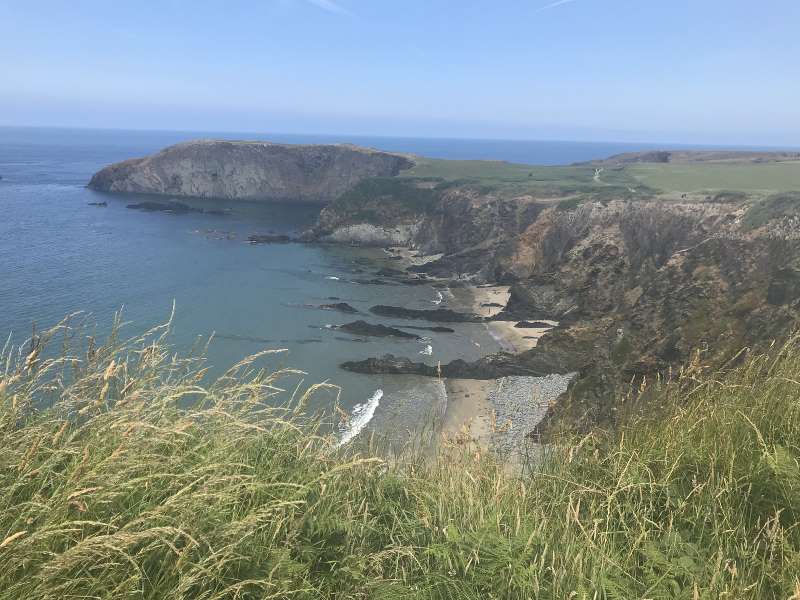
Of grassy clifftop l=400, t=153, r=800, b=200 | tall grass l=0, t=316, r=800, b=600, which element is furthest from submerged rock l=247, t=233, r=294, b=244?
tall grass l=0, t=316, r=800, b=600

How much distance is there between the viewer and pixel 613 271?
4225 cm

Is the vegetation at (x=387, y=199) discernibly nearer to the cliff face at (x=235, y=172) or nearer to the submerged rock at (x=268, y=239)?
the submerged rock at (x=268, y=239)

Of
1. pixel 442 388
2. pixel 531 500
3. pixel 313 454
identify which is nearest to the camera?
pixel 531 500

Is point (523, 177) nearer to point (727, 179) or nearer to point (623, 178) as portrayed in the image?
point (623, 178)

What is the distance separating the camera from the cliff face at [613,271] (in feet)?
64.3

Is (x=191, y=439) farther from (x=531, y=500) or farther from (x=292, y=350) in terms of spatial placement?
(x=292, y=350)

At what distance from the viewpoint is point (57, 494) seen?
9.14 ft

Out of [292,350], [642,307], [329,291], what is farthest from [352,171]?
[642,307]

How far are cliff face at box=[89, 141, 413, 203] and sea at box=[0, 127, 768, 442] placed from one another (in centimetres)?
2558

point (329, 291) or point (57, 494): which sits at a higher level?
point (57, 494)

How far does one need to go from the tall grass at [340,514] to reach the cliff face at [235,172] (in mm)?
106719

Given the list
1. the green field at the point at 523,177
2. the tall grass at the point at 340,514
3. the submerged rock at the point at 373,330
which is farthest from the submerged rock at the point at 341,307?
the tall grass at the point at 340,514

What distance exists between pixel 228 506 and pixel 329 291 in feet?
151

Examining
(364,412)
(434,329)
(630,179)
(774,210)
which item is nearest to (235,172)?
(630,179)
